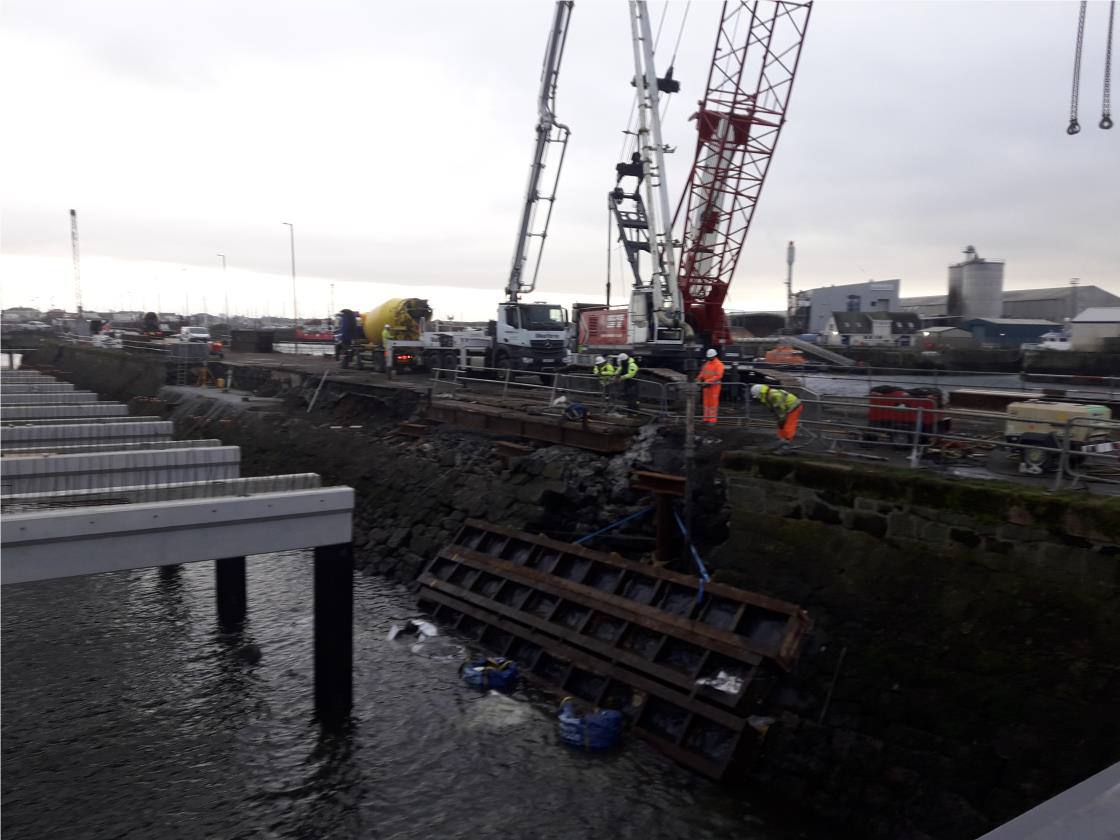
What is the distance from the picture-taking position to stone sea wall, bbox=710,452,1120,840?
794 centimetres

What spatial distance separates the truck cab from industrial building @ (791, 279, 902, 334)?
68307 mm

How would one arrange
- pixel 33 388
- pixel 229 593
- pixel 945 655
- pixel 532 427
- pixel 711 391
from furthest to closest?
1. pixel 33 388
2. pixel 532 427
3. pixel 711 391
4. pixel 229 593
5. pixel 945 655

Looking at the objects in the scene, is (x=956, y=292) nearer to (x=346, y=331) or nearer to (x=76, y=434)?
(x=346, y=331)

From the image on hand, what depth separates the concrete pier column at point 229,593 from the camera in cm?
1468

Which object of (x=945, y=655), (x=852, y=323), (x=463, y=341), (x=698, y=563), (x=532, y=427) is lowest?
(x=945, y=655)

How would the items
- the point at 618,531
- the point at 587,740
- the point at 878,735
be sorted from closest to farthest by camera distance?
the point at 878,735 → the point at 587,740 → the point at 618,531

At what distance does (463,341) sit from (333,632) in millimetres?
18358

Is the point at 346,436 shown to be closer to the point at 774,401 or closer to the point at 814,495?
the point at 774,401

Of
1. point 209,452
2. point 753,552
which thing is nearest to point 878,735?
point 753,552

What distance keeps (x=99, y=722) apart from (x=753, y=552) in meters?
9.57

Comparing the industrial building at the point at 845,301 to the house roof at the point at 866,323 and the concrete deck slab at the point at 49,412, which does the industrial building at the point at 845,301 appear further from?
the concrete deck slab at the point at 49,412

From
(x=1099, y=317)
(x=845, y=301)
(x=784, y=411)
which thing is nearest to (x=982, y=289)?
(x=845, y=301)

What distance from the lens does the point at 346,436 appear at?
2356cm

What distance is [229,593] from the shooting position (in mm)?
14727
